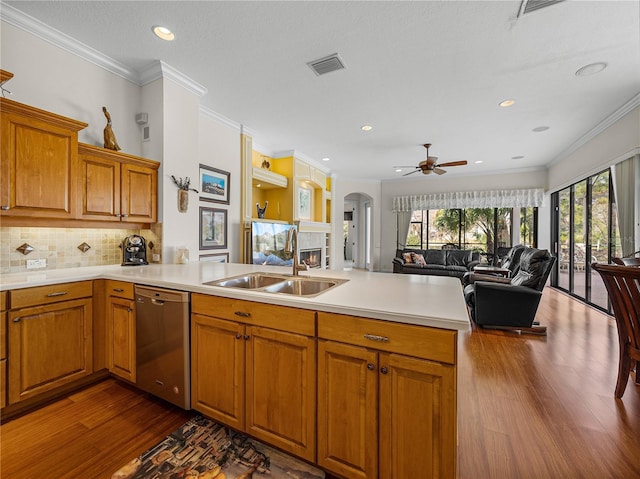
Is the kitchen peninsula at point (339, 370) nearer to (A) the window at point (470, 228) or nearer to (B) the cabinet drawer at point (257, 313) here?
(B) the cabinet drawer at point (257, 313)

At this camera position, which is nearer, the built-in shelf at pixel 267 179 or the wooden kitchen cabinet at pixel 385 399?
the wooden kitchen cabinet at pixel 385 399

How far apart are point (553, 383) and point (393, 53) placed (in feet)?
10.4

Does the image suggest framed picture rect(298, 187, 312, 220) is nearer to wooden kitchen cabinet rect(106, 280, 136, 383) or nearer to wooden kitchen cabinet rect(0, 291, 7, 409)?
wooden kitchen cabinet rect(106, 280, 136, 383)

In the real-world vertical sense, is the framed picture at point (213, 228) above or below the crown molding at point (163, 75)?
below

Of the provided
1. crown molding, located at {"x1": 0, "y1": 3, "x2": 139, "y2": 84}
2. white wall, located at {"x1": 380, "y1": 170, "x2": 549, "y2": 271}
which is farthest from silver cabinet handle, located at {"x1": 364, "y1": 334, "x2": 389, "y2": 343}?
white wall, located at {"x1": 380, "y1": 170, "x2": 549, "y2": 271}

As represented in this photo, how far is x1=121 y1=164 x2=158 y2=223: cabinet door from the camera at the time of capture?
2.62 meters

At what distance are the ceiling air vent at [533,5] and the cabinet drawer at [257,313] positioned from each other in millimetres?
2624

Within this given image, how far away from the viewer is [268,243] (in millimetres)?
4449

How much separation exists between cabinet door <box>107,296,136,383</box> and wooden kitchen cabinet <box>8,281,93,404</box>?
0.47 feet

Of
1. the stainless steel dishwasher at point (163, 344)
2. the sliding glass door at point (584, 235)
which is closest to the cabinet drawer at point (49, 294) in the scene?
the stainless steel dishwasher at point (163, 344)

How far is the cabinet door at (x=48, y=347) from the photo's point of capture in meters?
1.80

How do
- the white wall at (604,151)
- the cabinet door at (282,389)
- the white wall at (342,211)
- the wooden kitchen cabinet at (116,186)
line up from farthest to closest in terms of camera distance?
the white wall at (342,211), the white wall at (604,151), the wooden kitchen cabinet at (116,186), the cabinet door at (282,389)

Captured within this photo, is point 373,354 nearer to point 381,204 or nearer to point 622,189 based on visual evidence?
point 622,189

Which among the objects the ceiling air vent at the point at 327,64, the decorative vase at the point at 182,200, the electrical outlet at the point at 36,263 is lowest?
the electrical outlet at the point at 36,263
